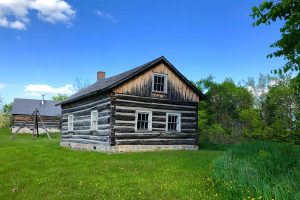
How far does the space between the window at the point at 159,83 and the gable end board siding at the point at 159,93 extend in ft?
0.75

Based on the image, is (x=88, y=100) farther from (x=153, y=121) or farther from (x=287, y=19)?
(x=287, y=19)

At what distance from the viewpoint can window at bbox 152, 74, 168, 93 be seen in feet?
76.5

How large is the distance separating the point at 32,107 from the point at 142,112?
4520 centimetres

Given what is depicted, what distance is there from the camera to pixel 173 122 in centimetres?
2414

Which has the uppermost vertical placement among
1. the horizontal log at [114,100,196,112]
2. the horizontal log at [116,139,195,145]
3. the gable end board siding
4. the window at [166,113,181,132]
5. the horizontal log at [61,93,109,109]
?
the gable end board siding

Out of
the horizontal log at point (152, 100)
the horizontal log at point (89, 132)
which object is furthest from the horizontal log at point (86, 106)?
the horizontal log at point (89, 132)

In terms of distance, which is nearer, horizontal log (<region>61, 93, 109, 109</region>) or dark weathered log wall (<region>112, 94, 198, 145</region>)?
dark weathered log wall (<region>112, 94, 198, 145</region>)

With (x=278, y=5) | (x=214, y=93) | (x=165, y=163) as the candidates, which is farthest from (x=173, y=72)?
(x=214, y=93)

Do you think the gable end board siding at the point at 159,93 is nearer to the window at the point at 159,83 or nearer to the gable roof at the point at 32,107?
the window at the point at 159,83

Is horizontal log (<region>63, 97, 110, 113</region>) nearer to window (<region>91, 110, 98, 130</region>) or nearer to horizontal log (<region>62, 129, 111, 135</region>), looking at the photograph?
window (<region>91, 110, 98, 130</region>)

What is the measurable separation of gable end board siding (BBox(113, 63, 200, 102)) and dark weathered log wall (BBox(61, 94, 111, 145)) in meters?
1.63

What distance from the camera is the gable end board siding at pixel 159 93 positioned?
22125 mm

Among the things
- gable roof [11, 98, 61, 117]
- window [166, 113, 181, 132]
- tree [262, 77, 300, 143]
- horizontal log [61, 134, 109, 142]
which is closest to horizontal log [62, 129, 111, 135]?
horizontal log [61, 134, 109, 142]

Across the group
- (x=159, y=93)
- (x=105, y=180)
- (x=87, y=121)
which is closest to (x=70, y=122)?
(x=87, y=121)
